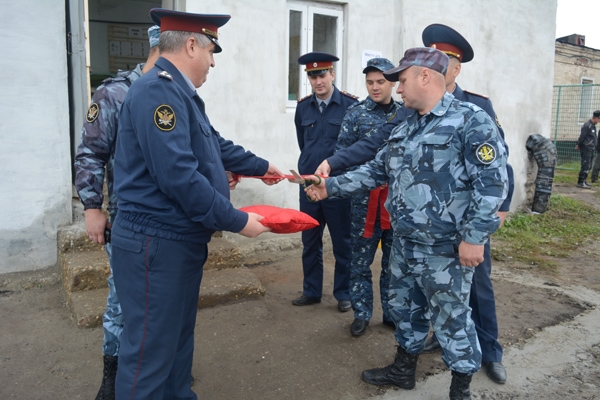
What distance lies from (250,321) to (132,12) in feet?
22.9

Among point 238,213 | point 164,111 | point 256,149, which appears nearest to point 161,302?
point 238,213

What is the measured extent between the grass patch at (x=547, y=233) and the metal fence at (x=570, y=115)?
300 inches

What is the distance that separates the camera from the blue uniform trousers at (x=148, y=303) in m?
2.10

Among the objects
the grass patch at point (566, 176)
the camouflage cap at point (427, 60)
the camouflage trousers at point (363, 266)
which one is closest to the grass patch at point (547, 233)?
the camouflage trousers at point (363, 266)

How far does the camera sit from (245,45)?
18.2 feet

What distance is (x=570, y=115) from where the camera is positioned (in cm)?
1616

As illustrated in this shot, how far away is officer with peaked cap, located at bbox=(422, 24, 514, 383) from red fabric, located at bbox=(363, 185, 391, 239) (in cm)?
80

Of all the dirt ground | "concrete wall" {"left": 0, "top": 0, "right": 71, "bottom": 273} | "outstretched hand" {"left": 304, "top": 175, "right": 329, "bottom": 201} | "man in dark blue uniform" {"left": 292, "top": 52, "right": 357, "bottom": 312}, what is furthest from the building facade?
"outstretched hand" {"left": 304, "top": 175, "right": 329, "bottom": 201}

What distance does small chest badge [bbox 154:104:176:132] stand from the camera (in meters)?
1.98

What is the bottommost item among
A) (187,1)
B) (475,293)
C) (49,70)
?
(475,293)

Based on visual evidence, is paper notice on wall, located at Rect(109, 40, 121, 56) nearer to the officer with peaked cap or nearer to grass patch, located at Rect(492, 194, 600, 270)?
the officer with peaked cap

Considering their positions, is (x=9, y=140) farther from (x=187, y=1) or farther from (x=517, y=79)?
(x=517, y=79)

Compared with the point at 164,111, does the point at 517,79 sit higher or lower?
higher

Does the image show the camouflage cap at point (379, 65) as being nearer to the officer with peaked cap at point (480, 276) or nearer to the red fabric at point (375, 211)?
the officer with peaked cap at point (480, 276)
